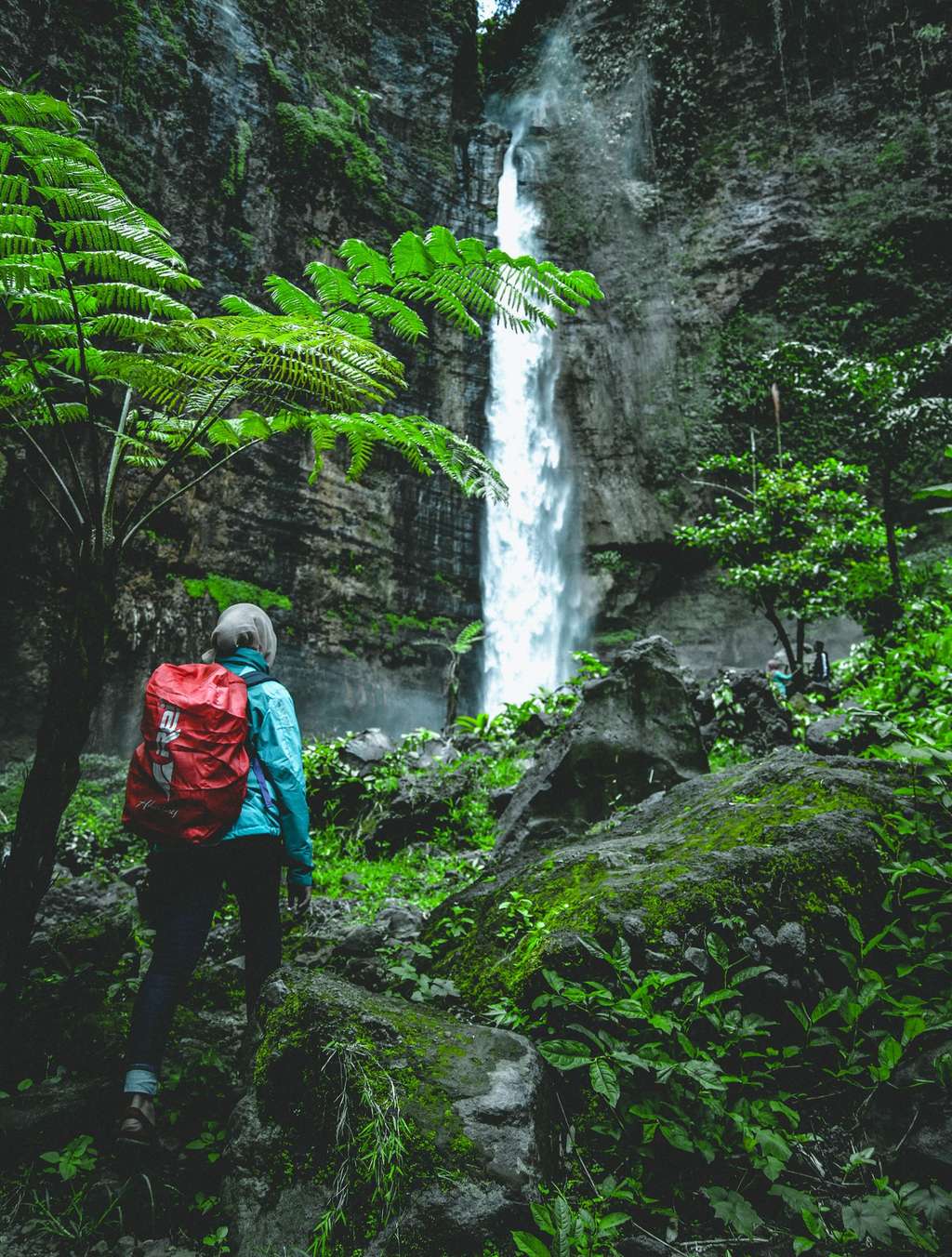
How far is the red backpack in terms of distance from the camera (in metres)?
1.98

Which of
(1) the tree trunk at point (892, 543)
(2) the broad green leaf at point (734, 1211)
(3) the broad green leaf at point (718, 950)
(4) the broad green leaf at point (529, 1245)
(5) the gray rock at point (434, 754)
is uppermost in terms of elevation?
(1) the tree trunk at point (892, 543)

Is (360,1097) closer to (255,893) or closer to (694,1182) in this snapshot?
(694,1182)

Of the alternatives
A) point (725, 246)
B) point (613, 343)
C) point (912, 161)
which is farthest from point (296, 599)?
point (912, 161)

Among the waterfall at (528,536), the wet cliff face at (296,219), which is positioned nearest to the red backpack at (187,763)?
the wet cliff face at (296,219)

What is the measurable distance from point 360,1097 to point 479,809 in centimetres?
414

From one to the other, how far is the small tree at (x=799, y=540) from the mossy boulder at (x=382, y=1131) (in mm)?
7057

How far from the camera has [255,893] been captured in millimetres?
2305

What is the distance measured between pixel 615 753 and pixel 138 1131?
352cm

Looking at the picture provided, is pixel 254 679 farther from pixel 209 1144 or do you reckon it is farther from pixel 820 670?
pixel 820 670

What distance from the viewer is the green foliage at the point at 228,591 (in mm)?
12297

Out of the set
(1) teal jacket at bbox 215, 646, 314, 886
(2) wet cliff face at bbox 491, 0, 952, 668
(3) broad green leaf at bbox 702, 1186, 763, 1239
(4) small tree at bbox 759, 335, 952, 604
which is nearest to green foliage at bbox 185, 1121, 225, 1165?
(1) teal jacket at bbox 215, 646, 314, 886

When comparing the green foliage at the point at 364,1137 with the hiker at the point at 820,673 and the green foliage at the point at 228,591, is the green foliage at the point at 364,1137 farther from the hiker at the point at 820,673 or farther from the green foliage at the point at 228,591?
the green foliage at the point at 228,591

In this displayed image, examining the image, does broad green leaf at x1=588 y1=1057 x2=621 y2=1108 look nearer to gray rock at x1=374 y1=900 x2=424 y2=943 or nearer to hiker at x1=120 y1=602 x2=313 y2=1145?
hiker at x1=120 y1=602 x2=313 y2=1145

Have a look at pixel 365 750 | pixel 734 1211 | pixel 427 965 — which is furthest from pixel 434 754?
pixel 734 1211
